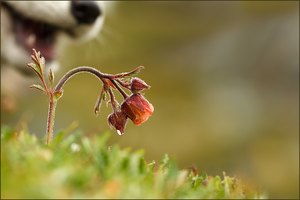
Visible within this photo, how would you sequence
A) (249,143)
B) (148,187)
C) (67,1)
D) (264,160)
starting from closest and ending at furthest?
(148,187) < (67,1) < (264,160) < (249,143)

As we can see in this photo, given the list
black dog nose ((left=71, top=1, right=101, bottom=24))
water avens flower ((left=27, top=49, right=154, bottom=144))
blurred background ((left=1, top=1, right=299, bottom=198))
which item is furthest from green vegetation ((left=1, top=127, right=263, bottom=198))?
blurred background ((left=1, top=1, right=299, bottom=198))

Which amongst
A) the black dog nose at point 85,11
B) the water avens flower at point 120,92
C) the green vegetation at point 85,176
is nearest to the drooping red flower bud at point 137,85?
the water avens flower at point 120,92

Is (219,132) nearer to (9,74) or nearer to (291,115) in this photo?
(291,115)

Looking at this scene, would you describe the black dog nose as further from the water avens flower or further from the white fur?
the water avens flower

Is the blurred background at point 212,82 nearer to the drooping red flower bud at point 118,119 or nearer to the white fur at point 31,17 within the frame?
the white fur at point 31,17

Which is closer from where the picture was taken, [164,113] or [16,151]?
[16,151]

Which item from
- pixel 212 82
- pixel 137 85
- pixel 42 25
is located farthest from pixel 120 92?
pixel 212 82

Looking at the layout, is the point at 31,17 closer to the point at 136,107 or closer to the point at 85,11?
the point at 85,11

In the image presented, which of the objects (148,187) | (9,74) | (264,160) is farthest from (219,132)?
(148,187)
